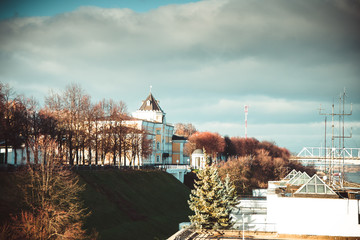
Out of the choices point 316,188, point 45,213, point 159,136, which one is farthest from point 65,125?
point 159,136

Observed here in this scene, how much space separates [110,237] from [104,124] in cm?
3162

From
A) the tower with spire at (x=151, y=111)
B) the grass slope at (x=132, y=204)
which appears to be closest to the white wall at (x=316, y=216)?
the grass slope at (x=132, y=204)

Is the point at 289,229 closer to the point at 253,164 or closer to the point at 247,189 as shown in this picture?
the point at 247,189

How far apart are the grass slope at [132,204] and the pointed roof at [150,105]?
3841cm

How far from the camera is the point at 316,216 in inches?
1252

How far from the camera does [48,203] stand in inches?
1219

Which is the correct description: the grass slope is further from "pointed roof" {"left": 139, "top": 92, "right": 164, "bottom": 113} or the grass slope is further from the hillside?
"pointed roof" {"left": 139, "top": 92, "right": 164, "bottom": 113}

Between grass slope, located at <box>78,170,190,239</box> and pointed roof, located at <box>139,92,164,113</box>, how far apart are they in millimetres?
38415

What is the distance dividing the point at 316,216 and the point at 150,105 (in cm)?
7554

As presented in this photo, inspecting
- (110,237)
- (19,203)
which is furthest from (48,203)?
(110,237)

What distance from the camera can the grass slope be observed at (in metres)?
38.4

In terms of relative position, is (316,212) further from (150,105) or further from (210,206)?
(150,105)

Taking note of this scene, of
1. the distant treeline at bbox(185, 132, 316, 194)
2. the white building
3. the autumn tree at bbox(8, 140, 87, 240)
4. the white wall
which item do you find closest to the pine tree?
the white building

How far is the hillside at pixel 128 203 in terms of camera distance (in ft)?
119
